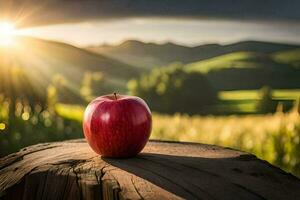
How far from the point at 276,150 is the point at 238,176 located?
11.4 ft

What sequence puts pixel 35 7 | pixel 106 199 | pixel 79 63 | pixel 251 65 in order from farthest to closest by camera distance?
pixel 251 65
pixel 79 63
pixel 35 7
pixel 106 199

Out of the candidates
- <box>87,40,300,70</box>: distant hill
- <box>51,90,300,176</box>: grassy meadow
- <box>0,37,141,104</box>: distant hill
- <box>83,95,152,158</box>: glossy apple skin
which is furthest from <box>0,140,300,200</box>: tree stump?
<box>87,40,300,70</box>: distant hill

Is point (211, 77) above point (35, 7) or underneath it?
underneath

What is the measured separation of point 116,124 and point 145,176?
1.27 ft

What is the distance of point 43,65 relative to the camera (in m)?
11.3

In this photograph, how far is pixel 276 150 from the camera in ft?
19.0

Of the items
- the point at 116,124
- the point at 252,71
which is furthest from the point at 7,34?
the point at 252,71

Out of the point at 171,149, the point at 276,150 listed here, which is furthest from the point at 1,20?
the point at 171,149

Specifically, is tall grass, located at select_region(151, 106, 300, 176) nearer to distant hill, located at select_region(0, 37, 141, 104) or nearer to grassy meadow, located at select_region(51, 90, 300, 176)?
grassy meadow, located at select_region(51, 90, 300, 176)

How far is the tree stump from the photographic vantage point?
222cm

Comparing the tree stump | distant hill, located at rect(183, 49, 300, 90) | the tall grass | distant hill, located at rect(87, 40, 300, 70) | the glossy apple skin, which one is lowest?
the tall grass

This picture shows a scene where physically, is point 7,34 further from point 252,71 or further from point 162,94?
point 252,71

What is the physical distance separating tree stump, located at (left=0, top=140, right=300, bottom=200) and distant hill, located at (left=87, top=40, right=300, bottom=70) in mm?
9189

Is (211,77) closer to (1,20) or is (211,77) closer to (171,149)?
(1,20)
